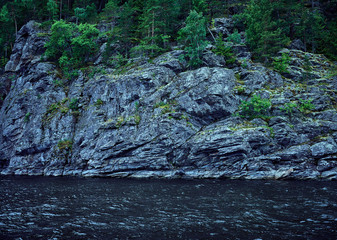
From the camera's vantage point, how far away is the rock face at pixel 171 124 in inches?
979

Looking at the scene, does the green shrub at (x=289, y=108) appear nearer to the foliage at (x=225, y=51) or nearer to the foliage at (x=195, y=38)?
the foliage at (x=225, y=51)

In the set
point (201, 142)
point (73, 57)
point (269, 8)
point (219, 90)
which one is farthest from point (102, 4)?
point (201, 142)

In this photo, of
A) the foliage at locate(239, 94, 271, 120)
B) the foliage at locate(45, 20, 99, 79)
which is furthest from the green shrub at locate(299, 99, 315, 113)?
the foliage at locate(45, 20, 99, 79)

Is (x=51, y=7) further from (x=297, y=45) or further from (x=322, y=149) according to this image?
(x=322, y=149)

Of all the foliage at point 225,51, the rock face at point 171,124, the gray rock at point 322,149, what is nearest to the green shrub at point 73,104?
the rock face at point 171,124

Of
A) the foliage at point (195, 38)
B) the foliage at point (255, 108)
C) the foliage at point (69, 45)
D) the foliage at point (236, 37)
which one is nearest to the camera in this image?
→ the foliage at point (255, 108)

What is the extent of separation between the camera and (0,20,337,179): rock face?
2488 centimetres

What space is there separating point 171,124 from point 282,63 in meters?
23.3

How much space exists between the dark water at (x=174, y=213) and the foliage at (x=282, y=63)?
2273 centimetres

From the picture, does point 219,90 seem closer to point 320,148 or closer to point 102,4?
point 320,148

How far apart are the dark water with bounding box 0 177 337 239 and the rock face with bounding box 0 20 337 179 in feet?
23.3

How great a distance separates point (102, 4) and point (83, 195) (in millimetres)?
66538

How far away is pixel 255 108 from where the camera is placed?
27.8 metres

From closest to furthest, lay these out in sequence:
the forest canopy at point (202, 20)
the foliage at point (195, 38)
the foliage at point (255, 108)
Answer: the foliage at point (255, 108)
the foliage at point (195, 38)
the forest canopy at point (202, 20)
